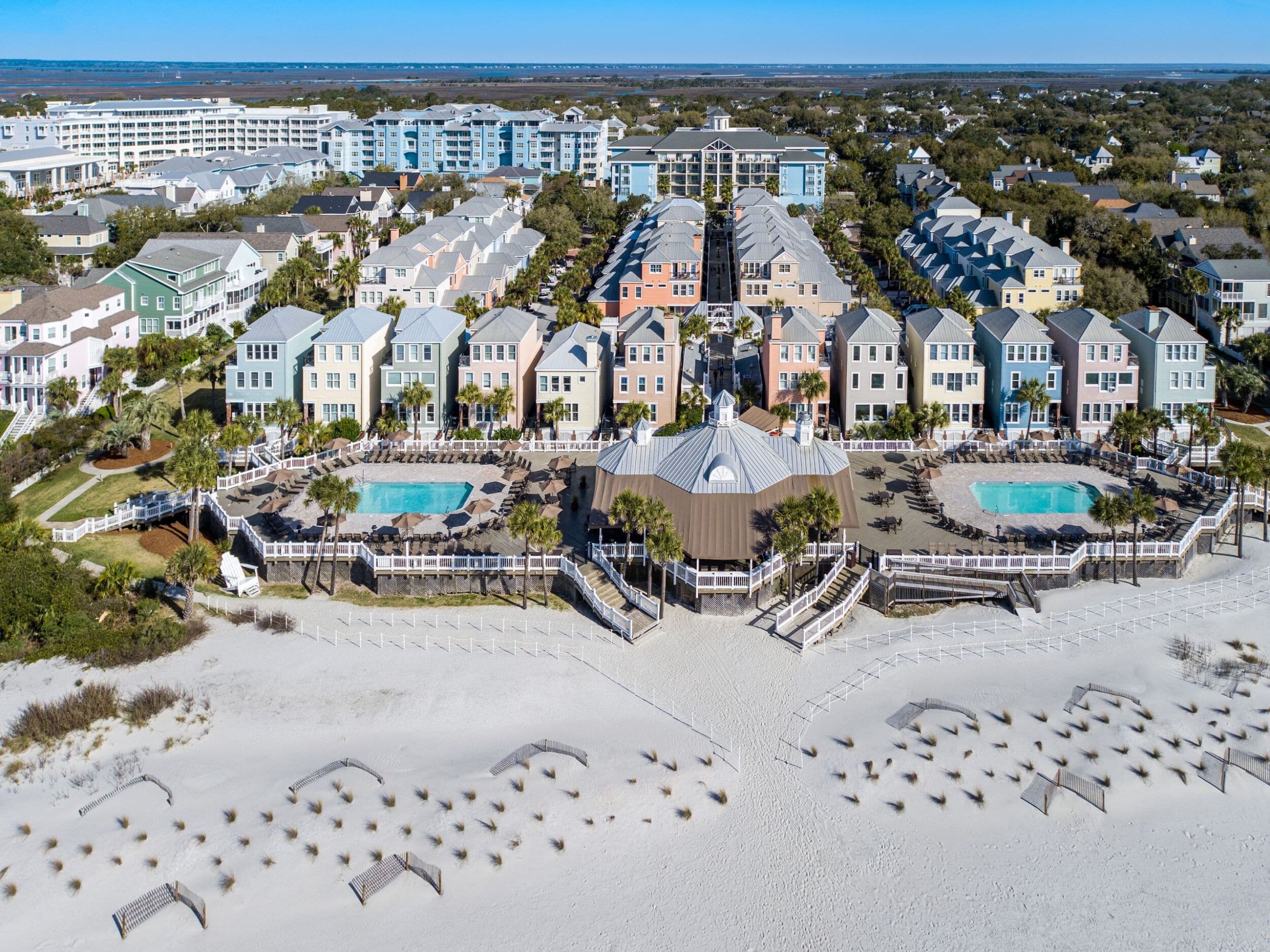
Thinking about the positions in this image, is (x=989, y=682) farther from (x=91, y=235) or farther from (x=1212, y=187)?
(x=1212, y=187)

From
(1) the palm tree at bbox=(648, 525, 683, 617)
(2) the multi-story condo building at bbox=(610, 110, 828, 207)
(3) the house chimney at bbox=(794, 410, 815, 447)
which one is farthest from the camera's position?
(2) the multi-story condo building at bbox=(610, 110, 828, 207)

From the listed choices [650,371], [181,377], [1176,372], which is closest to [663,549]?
[650,371]

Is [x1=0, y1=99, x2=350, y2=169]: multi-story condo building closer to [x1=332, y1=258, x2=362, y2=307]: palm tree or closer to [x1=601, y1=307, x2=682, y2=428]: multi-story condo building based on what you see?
[x1=332, y1=258, x2=362, y2=307]: palm tree

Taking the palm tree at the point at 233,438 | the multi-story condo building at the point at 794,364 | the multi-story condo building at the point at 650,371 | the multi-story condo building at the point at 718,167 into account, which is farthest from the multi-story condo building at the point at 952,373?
the multi-story condo building at the point at 718,167

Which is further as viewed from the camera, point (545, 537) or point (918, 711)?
point (545, 537)

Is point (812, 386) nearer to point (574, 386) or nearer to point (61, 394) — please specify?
point (574, 386)

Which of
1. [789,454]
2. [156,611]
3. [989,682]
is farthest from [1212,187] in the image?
[156,611]

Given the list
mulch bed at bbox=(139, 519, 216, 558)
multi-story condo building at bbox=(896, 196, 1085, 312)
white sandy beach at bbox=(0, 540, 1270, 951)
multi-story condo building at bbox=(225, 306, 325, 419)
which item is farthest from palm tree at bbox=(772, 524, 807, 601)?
multi-story condo building at bbox=(896, 196, 1085, 312)
